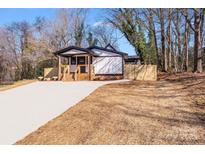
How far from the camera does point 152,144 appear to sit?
452 cm

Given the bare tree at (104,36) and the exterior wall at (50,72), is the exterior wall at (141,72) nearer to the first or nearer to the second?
the exterior wall at (50,72)

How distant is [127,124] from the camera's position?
18.8 ft

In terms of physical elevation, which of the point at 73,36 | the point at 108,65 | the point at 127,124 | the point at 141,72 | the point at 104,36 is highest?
the point at 104,36

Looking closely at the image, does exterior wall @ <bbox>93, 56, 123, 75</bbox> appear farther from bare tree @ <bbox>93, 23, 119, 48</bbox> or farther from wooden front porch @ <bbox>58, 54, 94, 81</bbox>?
bare tree @ <bbox>93, 23, 119, 48</bbox>

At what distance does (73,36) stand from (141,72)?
7098mm

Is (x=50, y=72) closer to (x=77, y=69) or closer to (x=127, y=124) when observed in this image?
(x=77, y=69)

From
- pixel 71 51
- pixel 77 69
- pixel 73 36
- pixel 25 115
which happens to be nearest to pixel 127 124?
pixel 25 115

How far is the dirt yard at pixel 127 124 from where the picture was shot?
479cm

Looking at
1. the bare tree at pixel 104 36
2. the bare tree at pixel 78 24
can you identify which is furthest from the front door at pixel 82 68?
the bare tree at pixel 104 36

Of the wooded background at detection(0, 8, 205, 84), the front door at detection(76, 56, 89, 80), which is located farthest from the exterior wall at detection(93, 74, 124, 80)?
the wooded background at detection(0, 8, 205, 84)

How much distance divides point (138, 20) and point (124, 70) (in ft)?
16.8

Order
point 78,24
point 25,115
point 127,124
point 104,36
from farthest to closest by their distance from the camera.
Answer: point 104,36 < point 78,24 < point 25,115 < point 127,124

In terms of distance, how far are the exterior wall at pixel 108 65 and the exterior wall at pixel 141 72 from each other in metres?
0.61
